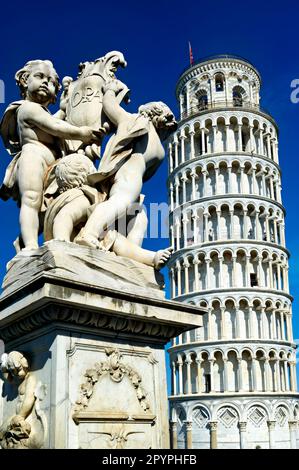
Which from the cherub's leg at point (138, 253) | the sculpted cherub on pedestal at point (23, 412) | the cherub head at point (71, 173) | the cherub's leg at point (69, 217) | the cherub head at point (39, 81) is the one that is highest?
the cherub head at point (39, 81)

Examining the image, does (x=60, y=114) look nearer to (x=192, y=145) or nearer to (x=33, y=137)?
(x=33, y=137)

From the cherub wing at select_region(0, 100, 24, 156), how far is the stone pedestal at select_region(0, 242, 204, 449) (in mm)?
1313

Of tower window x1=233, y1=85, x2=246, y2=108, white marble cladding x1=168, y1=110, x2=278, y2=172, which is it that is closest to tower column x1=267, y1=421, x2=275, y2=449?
white marble cladding x1=168, y1=110, x2=278, y2=172

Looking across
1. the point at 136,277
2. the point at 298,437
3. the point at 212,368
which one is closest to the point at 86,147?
the point at 136,277

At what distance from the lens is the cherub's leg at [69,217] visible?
391 centimetres

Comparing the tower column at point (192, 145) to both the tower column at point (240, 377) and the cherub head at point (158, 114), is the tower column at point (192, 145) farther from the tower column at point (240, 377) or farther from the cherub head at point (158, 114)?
the cherub head at point (158, 114)

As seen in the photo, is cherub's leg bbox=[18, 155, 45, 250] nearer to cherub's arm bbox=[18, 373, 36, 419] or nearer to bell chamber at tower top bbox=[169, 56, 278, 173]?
cherub's arm bbox=[18, 373, 36, 419]

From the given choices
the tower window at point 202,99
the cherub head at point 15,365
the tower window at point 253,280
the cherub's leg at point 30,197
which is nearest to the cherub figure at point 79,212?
the cherub's leg at point 30,197

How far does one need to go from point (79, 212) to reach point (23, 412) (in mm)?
1411

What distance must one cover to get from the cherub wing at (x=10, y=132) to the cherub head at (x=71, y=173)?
2.52 ft

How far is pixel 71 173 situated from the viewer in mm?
4199

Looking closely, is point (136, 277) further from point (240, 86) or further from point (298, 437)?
point (240, 86)

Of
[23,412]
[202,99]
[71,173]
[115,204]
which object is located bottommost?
[23,412]

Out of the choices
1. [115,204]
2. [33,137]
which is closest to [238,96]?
[33,137]
